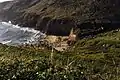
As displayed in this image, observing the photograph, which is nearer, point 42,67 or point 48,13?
point 42,67

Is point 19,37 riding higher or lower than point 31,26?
higher

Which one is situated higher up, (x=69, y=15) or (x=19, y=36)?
(x=69, y=15)

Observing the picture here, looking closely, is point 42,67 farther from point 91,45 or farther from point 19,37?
point 19,37

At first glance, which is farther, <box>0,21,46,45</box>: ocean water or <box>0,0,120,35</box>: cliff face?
<box>0,0,120,35</box>: cliff face

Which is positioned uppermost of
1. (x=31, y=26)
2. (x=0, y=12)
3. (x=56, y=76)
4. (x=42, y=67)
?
(x=56, y=76)

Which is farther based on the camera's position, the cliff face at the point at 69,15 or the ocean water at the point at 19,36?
the cliff face at the point at 69,15

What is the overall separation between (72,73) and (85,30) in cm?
7424

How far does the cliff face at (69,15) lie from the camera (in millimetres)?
95744

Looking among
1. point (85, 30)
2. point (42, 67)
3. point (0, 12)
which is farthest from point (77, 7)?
point (42, 67)

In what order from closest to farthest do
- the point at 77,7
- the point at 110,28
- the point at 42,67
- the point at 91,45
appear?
the point at 42,67
the point at 91,45
the point at 110,28
the point at 77,7

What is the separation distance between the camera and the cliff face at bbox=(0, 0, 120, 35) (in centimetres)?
9574

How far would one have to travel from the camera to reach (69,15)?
10406cm

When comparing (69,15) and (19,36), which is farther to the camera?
(69,15)

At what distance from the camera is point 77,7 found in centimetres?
10894
